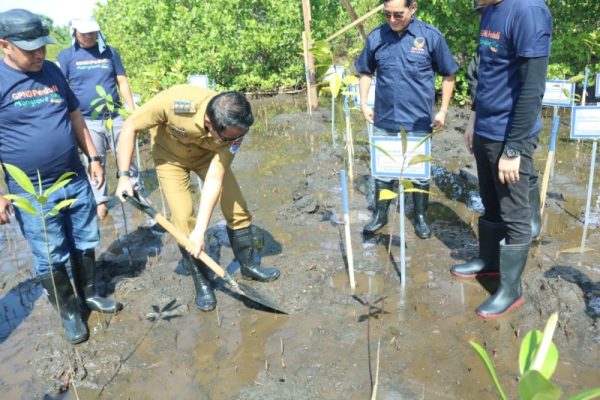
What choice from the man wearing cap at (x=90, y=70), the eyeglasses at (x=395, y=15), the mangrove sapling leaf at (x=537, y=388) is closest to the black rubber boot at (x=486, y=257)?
the eyeglasses at (x=395, y=15)

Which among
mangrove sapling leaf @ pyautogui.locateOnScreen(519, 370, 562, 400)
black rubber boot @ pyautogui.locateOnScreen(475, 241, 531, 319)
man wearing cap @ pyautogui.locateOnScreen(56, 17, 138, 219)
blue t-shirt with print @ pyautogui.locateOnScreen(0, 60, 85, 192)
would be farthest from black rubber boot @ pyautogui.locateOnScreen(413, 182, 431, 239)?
mangrove sapling leaf @ pyautogui.locateOnScreen(519, 370, 562, 400)

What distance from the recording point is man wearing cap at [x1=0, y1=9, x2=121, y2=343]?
269 centimetres

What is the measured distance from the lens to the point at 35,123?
285cm

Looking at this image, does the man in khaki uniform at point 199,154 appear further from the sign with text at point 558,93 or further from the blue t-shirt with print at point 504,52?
the sign with text at point 558,93

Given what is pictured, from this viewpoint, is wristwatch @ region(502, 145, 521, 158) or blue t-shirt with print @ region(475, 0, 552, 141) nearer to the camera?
blue t-shirt with print @ region(475, 0, 552, 141)

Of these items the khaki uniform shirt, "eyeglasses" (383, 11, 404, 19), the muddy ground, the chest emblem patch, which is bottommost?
the muddy ground

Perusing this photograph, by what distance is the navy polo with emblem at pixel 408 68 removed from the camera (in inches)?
148

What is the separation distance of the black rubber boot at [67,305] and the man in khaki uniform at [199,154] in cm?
71

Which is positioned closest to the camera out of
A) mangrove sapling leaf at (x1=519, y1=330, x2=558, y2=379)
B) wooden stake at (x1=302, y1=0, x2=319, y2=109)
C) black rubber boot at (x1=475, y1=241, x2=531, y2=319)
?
mangrove sapling leaf at (x1=519, y1=330, x2=558, y2=379)

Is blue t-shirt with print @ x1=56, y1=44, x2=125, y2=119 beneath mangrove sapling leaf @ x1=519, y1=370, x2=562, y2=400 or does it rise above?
above

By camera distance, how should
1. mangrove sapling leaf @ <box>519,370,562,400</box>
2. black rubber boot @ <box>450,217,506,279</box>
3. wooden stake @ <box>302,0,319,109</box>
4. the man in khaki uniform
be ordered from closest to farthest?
mangrove sapling leaf @ <box>519,370,562,400</box>, the man in khaki uniform, black rubber boot @ <box>450,217,506,279</box>, wooden stake @ <box>302,0,319,109</box>

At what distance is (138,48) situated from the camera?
11.3m

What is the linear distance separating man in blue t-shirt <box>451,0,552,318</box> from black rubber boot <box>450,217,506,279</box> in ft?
0.10

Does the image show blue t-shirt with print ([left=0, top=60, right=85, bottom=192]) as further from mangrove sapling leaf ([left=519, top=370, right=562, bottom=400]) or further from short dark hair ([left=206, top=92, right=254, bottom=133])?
mangrove sapling leaf ([left=519, top=370, right=562, bottom=400])
